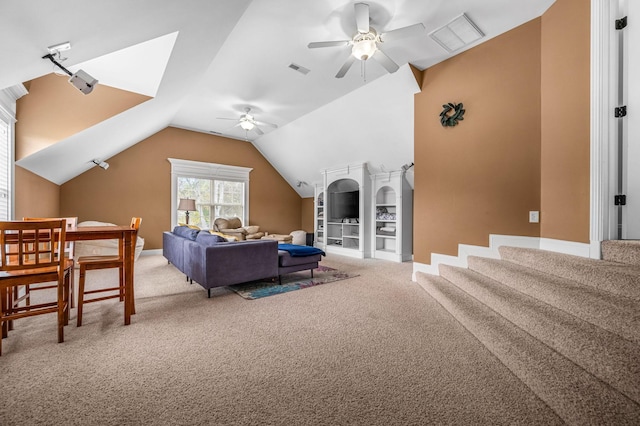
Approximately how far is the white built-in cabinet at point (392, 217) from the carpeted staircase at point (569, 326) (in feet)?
10.1

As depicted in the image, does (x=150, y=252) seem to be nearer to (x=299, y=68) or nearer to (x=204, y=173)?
(x=204, y=173)

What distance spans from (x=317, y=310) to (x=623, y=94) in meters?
3.41

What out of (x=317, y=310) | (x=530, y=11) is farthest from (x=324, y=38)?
(x=317, y=310)

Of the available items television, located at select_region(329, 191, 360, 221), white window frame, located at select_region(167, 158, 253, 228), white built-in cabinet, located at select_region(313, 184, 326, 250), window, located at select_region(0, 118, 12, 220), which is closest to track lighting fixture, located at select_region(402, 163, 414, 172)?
television, located at select_region(329, 191, 360, 221)

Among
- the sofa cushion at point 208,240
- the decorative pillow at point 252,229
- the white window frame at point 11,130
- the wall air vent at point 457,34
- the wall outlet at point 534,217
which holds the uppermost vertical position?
the wall air vent at point 457,34

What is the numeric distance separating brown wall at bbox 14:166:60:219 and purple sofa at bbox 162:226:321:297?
5.98ft

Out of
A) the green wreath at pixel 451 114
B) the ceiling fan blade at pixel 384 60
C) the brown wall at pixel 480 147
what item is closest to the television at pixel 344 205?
the brown wall at pixel 480 147

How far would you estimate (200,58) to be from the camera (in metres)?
3.24

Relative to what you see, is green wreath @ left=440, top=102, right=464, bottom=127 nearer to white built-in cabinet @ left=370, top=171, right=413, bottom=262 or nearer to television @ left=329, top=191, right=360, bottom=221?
white built-in cabinet @ left=370, top=171, right=413, bottom=262

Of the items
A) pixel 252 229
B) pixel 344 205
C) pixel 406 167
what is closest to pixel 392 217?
pixel 406 167

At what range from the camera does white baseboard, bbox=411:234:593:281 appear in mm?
2494

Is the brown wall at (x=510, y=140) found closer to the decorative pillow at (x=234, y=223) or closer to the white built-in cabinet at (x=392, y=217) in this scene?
the white built-in cabinet at (x=392, y=217)

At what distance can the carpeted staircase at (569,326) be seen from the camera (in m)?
1.24

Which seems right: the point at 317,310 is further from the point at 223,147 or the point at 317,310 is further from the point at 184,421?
the point at 223,147
